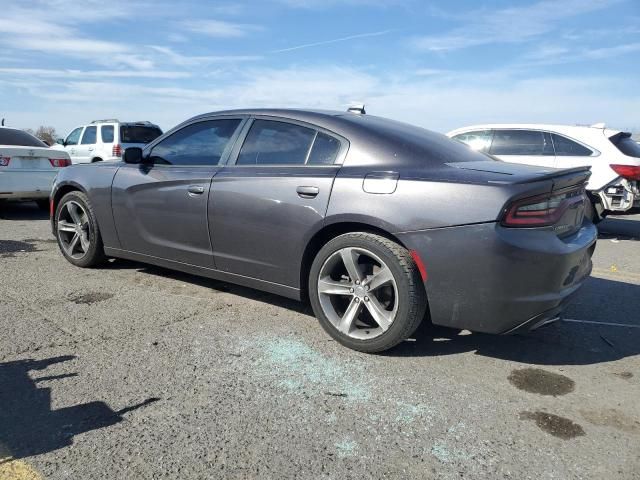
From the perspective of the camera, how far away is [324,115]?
380cm

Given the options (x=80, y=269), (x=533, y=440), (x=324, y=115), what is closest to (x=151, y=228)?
(x=80, y=269)

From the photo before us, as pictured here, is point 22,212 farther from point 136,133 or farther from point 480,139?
point 480,139

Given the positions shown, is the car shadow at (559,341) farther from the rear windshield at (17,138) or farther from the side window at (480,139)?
the rear windshield at (17,138)

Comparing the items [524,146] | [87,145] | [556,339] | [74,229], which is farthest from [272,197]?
[87,145]

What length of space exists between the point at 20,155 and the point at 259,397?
7069 millimetres

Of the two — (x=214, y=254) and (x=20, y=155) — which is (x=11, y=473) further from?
(x=20, y=155)

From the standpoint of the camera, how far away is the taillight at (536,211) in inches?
113

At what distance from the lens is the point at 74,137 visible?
16406 millimetres

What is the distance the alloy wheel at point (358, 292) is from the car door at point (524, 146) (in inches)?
239

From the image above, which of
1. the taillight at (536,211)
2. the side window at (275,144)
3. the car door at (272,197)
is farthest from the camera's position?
the side window at (275,144)

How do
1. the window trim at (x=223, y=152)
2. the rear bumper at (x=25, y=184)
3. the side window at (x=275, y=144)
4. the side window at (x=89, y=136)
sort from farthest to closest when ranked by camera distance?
the side window at (x=89, y=136), the rear bumper at (x=25, y=184), the window trim at (x=223, y=152), the side window at (x=275, y=144)

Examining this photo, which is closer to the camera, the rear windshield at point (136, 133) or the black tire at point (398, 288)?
the black tire at point (398, 288)

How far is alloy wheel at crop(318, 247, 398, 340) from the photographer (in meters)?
3.25

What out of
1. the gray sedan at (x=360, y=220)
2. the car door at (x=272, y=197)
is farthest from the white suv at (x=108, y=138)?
the car door at (x=272, y=197)
